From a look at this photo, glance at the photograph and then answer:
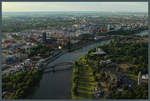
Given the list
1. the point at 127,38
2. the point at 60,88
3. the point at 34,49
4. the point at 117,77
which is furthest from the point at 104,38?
the point at 60,88

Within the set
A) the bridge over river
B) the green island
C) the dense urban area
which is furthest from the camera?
the bridge over river

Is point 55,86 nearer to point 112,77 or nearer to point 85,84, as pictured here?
point 85,84

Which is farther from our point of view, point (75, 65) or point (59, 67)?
point (59, 67)

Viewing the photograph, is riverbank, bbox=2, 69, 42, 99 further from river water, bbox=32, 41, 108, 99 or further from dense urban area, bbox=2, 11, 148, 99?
river water, bbox=32, 41, 108, 99

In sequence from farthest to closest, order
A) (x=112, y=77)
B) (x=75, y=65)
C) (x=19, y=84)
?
(x=75, y=65) → (x=112, y=77) → (x=19, y=84)

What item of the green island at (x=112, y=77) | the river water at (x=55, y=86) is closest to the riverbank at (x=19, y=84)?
the river water at (x=55, y=86)

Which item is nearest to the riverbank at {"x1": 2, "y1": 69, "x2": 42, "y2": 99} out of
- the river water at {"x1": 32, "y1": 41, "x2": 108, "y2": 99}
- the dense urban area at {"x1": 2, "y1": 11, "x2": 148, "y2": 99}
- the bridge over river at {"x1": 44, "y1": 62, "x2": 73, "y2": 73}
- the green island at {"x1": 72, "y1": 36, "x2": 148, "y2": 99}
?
the dense urban area at {"x1": 2, "y1": 11, "x2": 148, "y2": 99}

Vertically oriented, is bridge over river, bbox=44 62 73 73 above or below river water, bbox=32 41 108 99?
above

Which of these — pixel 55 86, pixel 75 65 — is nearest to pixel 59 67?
pixel 75 65

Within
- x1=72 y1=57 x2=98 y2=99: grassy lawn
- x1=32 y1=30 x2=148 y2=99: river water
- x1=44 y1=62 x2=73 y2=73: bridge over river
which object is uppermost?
x1=72 y1=57 x2=98 y2=99: grassy lawn
